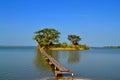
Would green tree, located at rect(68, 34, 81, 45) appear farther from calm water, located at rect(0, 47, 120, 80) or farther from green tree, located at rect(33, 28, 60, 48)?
calm water, located at rect(0, 47, 120, 80)

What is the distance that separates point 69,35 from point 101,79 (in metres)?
77.6

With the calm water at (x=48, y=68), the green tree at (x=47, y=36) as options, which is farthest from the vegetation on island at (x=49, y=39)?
the calm water at (x=48, y=68)

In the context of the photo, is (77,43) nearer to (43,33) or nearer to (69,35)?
(69,35)

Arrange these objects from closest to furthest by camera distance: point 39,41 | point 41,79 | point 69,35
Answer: point 41,79
point 39,41
point 69,35

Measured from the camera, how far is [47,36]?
268ft

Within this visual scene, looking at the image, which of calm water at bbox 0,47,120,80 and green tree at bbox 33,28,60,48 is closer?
calm water at bbox 0,47,120,80

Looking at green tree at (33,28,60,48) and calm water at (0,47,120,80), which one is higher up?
green tree at (33,28,60,48)

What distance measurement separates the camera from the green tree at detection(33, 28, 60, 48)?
80938mm

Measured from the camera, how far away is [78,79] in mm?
17844

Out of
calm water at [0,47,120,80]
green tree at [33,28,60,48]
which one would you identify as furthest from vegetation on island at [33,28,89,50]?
calm water at [0,47,120,80]

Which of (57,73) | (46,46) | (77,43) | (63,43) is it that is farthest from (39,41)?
(57,73)

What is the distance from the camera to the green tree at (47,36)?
266 feet

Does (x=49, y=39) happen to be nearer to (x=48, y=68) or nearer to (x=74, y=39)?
(x=74, y=39)

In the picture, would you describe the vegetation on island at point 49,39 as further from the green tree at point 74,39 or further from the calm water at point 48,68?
the calm water at point 48,68
